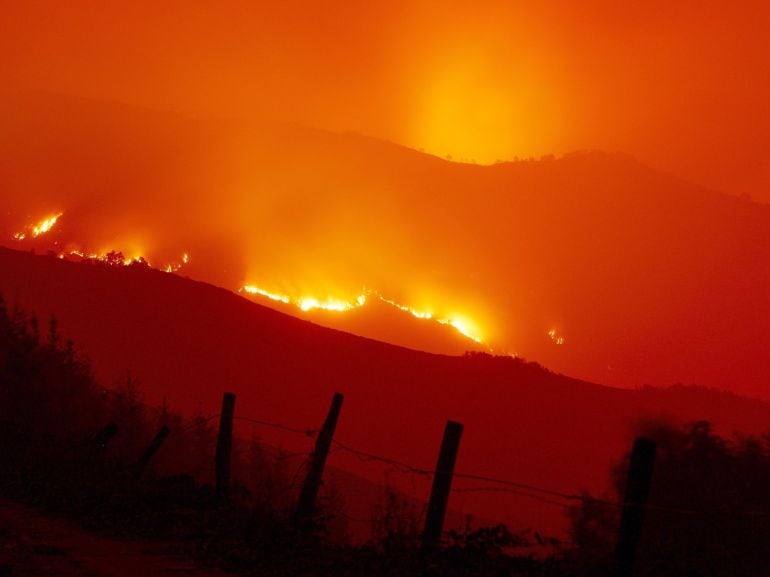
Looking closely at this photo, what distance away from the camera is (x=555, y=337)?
2498 inches

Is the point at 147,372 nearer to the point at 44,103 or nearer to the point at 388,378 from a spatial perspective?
the point at 388,378

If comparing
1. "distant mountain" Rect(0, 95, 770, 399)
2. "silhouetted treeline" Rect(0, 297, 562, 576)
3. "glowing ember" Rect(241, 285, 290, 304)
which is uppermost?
"distant mountain" Rect(0, 95, 770, 399)

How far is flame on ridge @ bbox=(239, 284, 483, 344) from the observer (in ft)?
193

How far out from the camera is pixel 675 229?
7606 cm

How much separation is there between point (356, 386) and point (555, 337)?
114 ft

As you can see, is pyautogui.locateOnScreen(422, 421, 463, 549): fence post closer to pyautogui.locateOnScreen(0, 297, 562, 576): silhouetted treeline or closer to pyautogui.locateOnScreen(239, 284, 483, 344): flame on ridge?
pyautogui.locateOnScreen(0, 297, 562, 576): silhouetted treeline

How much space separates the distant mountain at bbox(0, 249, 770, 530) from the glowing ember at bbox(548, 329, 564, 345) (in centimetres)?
2803

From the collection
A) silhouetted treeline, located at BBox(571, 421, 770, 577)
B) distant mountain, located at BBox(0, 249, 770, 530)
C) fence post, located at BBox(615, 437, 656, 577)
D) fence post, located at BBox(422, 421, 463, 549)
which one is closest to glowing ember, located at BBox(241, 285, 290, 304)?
distant mountain, located at BBox(0, 249, 770, 530)

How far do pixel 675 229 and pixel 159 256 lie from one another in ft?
166

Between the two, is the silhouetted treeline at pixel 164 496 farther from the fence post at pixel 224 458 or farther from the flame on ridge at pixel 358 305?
the flame on ridge at pixel 358 305

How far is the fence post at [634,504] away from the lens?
20.3ft

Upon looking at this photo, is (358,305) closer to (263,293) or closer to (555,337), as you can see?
(263,293)

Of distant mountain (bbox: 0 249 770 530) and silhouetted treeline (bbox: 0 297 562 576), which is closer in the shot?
silhouetted treeline (bbox: 0 297 562 576)

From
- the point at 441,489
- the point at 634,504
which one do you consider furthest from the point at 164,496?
the point at 634,504
